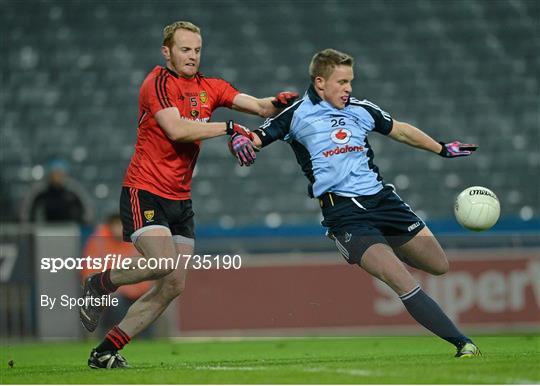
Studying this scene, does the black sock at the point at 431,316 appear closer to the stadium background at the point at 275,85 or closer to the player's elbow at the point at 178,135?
the player's elbow at the point at 178,135

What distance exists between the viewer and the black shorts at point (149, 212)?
6.86 m

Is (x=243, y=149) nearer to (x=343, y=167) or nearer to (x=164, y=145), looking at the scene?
(x=164, y=145)

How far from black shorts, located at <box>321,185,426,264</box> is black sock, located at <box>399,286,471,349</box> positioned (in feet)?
1.31

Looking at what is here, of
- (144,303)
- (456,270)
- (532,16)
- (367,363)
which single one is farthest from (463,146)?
(532,16)

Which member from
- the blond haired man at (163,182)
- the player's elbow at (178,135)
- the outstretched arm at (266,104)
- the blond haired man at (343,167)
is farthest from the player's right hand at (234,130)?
the outstretched arm at (266,104)

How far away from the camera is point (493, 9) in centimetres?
1700

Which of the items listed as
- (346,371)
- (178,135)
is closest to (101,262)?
(178,135)

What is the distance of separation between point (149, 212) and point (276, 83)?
31.4 feet

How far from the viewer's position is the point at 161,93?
6.91 meters

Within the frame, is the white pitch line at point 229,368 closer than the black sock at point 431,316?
Yes

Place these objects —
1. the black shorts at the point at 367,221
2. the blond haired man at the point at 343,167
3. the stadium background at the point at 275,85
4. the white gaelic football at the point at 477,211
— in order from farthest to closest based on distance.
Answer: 1. the stadium background at the point at 275,85
2. the white gaelic football at the point at 477,211
3. the blond haired man at the point at 343,167
4. the black shorts at the point at 367,221

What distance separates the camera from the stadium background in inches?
599

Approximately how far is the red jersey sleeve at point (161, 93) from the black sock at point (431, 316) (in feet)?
6.27

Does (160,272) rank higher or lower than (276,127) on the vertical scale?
lower
